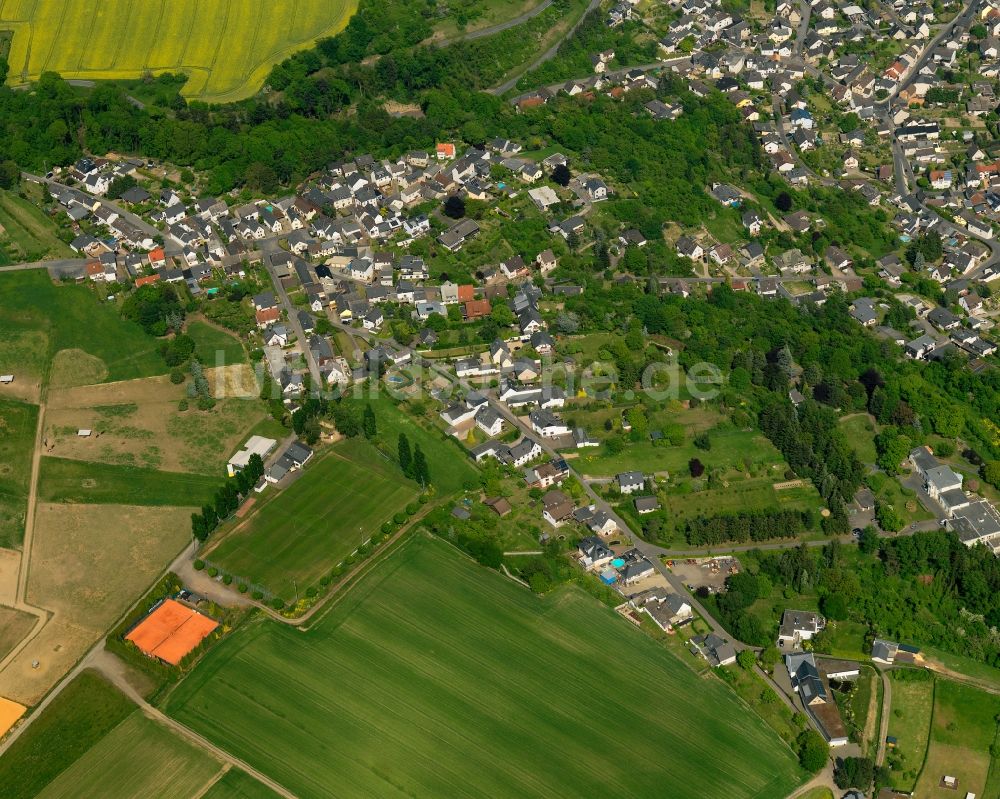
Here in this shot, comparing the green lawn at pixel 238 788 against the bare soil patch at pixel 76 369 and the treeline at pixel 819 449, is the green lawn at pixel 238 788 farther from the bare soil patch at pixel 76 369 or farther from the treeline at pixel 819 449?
the treeline at pixel 819 449

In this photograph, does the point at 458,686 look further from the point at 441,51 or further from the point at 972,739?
the point at 441,51

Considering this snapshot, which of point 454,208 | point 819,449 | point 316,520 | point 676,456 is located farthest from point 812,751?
point 454,208

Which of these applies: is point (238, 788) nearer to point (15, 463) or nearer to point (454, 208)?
point (15, 463)

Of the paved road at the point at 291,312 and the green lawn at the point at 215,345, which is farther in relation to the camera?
the green lawn at the point at 215,345

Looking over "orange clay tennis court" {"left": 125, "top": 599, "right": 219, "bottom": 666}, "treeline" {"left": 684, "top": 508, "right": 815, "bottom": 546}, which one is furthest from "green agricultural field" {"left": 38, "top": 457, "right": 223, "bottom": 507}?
"treeline" {"left": 684, "top": 508, "right": 815, "bottom": 546}

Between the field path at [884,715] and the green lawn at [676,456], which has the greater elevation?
the green lawn at [676,456]

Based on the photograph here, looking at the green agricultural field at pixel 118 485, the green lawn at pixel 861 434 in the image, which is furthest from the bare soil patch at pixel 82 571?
the green lawn at pixel 861 434

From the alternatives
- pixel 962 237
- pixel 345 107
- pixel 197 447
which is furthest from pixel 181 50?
pixel 962 237
